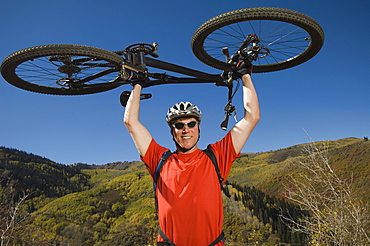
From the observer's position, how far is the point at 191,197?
1802 mm

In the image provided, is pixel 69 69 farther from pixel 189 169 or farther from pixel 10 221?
pixel 10 221

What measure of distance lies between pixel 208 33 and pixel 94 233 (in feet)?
61.7

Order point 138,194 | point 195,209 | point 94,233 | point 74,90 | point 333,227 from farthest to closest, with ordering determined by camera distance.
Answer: point 138,194, point 94,233, point 333,227, point 74,90, point 195,209

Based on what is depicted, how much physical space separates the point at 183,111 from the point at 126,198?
80.0 feet

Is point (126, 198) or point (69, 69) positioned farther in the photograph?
point (126, 198)

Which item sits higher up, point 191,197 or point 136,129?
point 136,129

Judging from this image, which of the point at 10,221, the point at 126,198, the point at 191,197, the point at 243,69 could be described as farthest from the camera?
the point at 126,198

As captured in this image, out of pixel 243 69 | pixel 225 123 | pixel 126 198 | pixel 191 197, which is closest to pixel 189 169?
pixel 191 197

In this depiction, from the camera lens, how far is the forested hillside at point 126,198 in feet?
47.8

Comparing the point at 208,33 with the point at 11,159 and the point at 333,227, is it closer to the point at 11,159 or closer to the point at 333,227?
the point at 333,227

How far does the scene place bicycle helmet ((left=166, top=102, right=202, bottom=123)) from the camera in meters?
2.13

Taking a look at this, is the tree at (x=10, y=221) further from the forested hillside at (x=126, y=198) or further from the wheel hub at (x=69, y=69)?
the wheel hub at (x=69, y=69)

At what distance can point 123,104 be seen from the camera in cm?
260

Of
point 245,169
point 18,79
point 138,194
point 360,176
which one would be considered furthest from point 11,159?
point 360,176
